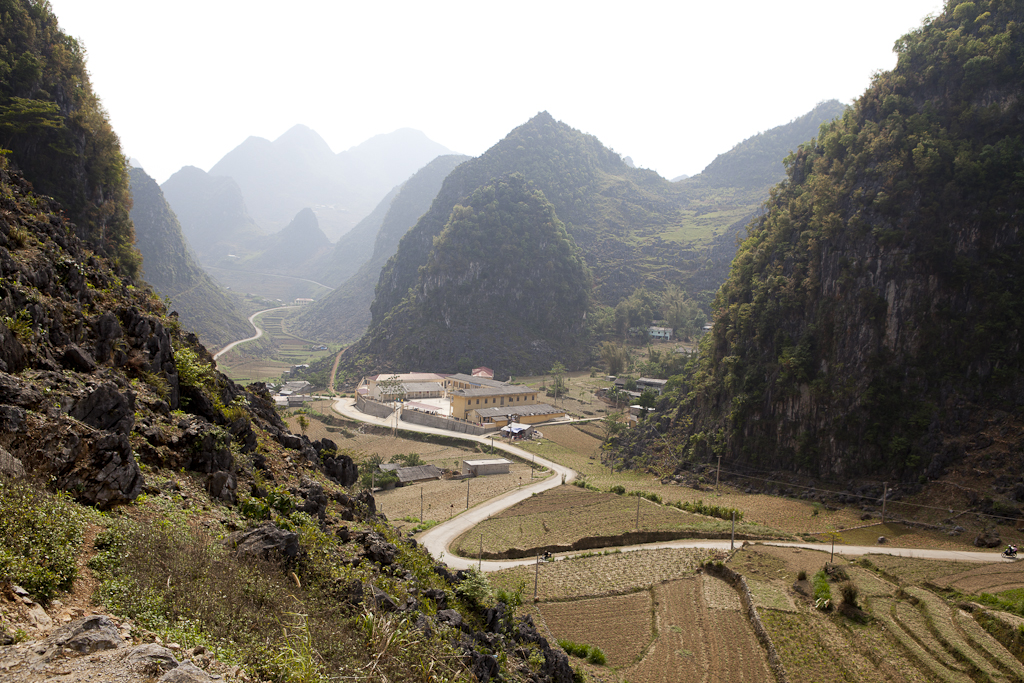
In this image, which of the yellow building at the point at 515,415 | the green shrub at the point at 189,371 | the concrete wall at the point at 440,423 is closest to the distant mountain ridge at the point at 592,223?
the concrete wall at the point at 440,423

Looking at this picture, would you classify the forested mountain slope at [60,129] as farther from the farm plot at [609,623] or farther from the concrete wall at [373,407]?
the concrete wall at [373,407]

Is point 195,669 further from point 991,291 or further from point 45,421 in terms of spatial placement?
point 991,291

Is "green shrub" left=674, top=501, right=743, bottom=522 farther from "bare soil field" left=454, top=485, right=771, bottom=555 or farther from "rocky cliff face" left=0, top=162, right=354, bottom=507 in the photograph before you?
"rocky cliff face" left=0, top=162, right=354, bottom=507

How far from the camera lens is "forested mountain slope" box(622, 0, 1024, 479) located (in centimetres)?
3850

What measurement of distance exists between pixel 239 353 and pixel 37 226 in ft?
370

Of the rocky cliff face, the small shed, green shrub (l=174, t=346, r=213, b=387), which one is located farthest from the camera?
the small shed

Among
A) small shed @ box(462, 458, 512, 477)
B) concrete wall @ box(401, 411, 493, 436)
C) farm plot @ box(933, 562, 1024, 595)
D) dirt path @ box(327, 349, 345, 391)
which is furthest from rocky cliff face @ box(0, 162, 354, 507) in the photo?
dirt path @ box(327, 349, 345, 391)

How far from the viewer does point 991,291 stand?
38.8 metres

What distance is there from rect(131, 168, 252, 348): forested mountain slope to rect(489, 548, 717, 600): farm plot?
4396 inches

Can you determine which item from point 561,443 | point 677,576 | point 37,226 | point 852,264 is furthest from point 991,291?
point 37,226

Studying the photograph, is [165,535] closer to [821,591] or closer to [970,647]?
[821,591]

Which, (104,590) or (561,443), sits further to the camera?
(561,443)

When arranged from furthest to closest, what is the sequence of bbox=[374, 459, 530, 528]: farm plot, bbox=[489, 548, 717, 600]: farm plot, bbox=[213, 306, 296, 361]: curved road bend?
bbox=[213, 306, 296, 361]: curved road bend, bbox=[374, 459, 530, 528]: farm plot, bbox=[489, 548, 717, 600]: farm plot

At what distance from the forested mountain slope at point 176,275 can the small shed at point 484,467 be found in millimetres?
89169
